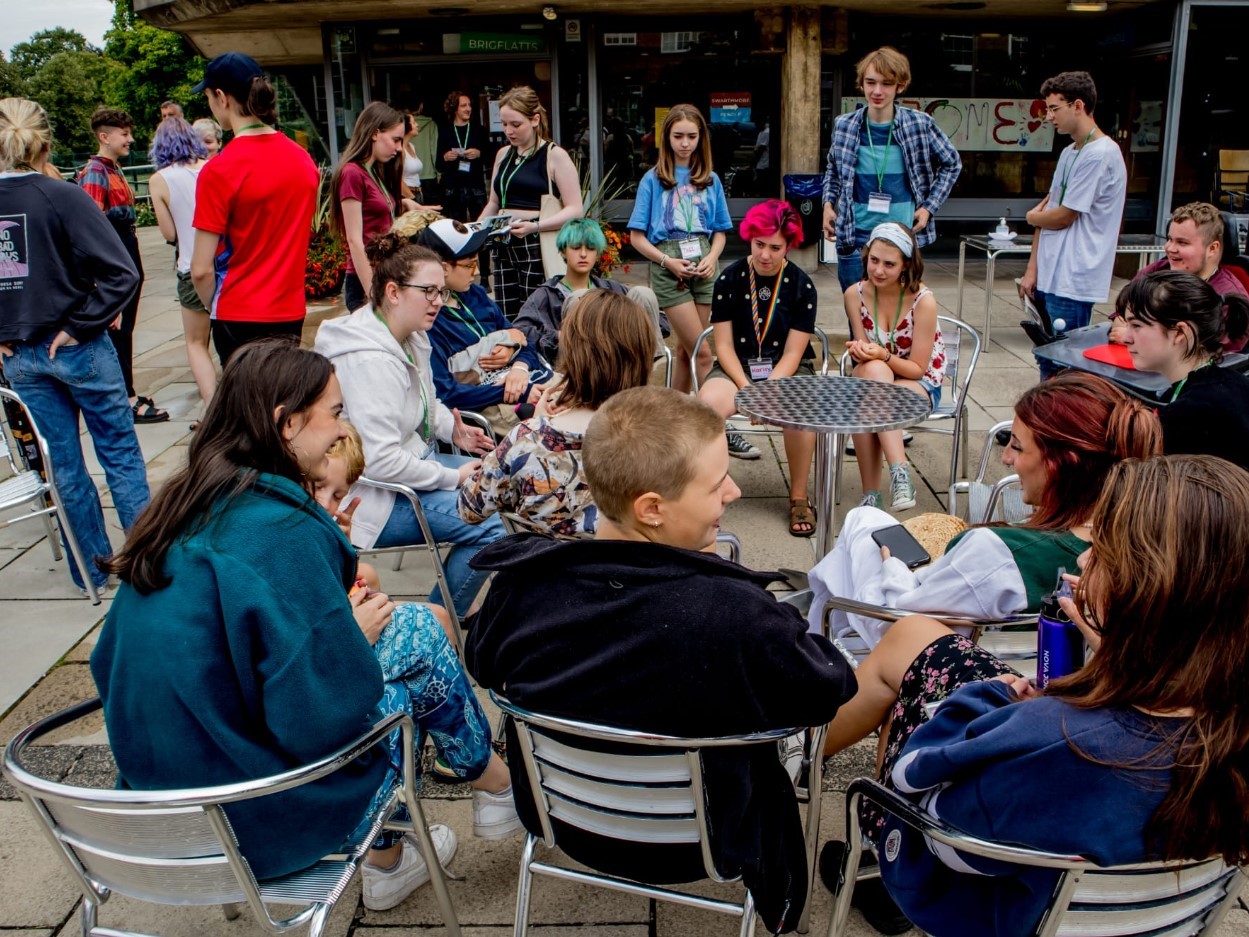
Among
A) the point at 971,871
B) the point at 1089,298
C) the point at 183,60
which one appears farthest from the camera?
the point at 183,60

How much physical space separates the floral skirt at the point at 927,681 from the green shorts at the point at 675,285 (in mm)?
3593

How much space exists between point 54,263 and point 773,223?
107 inches

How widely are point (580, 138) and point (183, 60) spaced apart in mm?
33327

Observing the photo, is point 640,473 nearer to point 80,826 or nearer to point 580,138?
point 80,826

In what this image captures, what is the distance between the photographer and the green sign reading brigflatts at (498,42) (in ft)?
33.1

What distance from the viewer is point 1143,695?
4.65ft

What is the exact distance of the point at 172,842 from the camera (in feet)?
5.31

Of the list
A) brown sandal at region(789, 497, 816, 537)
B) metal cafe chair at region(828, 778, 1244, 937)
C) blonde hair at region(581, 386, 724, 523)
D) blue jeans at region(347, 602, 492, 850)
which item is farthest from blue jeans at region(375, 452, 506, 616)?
metal cafe chair at region(828, 778, 1244, 937)

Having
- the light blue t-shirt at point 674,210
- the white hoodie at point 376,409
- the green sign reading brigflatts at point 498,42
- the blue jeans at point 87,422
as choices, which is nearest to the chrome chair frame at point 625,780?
the white hoodie at point 376,409

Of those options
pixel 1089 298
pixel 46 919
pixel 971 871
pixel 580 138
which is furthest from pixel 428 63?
pixel 971 871

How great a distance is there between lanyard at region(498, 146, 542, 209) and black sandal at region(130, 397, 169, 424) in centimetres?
231

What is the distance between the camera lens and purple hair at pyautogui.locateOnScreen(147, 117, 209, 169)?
229 inches

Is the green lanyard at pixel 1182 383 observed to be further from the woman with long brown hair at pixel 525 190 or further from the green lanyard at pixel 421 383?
the woman with long brown hair at pixel 525 190

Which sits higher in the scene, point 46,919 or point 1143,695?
point 1143,695
